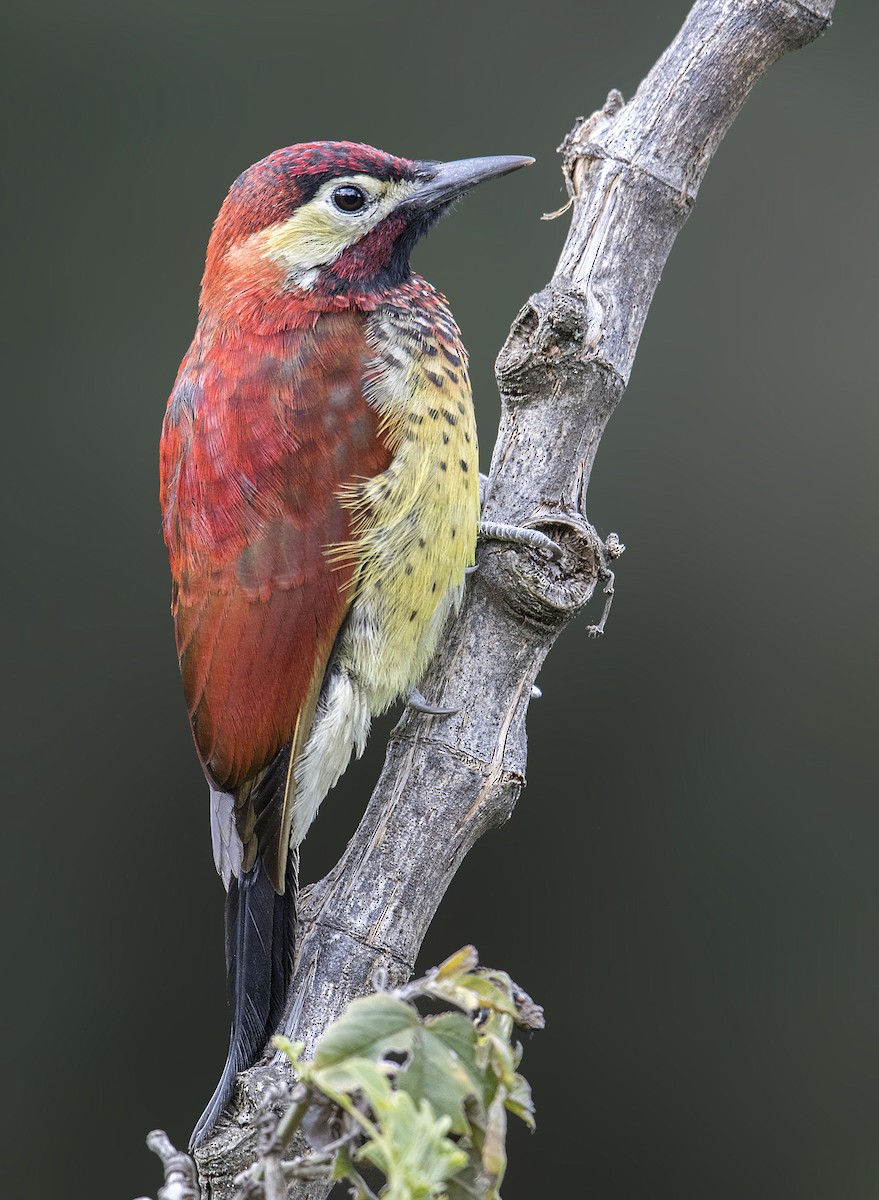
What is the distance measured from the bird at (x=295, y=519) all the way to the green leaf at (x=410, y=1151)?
0.80 metres

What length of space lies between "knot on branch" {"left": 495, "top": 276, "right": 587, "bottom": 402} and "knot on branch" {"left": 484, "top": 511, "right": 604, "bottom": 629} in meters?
0.18

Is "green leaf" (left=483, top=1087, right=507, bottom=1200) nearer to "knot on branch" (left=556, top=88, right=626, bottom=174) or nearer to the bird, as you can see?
the bird

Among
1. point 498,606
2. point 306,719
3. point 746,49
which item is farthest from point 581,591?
point 746,49

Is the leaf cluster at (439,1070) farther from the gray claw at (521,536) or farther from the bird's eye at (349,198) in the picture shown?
the bird's eye at (349,198)

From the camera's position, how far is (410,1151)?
0.57m

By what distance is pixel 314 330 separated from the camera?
4.98 feet

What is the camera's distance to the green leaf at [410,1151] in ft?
1.85

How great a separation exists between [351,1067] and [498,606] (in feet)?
3.04

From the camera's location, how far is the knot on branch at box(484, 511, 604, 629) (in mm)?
1435

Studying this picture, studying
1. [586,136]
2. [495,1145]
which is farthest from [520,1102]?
[586,136]

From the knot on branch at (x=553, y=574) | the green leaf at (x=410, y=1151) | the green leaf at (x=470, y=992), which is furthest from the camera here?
the knot on branch at (x=553, y=574)

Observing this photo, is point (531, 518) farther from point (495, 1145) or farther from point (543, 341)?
point (495, 1145)

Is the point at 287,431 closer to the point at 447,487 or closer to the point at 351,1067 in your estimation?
the point at 447,487

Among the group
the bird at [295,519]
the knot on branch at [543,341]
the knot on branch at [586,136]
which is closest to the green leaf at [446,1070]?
the bird at [295,519]
